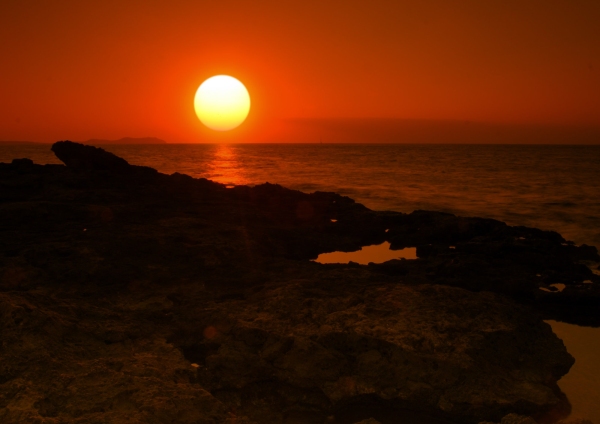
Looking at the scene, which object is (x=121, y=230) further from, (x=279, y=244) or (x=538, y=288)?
(x=538, y=288)

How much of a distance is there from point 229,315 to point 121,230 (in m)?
3.87

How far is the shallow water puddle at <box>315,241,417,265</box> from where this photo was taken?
967cm

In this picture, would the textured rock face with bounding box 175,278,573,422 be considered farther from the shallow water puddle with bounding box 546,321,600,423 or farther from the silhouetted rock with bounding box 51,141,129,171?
the silhouetted rock with bounding box 51,141,129,171

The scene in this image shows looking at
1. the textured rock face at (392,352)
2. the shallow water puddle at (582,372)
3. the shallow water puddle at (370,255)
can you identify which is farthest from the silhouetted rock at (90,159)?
the shallow water puddle at (582,372)

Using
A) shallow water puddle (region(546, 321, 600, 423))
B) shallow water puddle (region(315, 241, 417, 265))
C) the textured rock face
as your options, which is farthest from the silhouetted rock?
shallow water puddle (region(546, 321, 600, 423))

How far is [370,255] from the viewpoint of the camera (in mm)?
10266

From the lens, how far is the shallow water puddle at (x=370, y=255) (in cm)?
967

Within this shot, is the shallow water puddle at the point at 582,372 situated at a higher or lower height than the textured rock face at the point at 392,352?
lower

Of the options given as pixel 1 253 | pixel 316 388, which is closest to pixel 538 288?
pixel 316 388

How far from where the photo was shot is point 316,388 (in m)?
4.15

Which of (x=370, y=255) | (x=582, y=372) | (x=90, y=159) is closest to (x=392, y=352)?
(x=582, y=372)

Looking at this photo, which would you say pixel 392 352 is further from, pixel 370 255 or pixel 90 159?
pixel 90 159

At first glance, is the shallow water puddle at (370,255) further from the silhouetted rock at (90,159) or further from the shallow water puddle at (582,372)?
the silhouetted rock at (90,159)

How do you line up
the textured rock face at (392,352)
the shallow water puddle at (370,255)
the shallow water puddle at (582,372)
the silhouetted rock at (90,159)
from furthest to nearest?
the silhouetted rock at (90,159), the shallow water puddle at (370,255), the shallow water puddle at (582,372), the textured rock face at (392,352)
